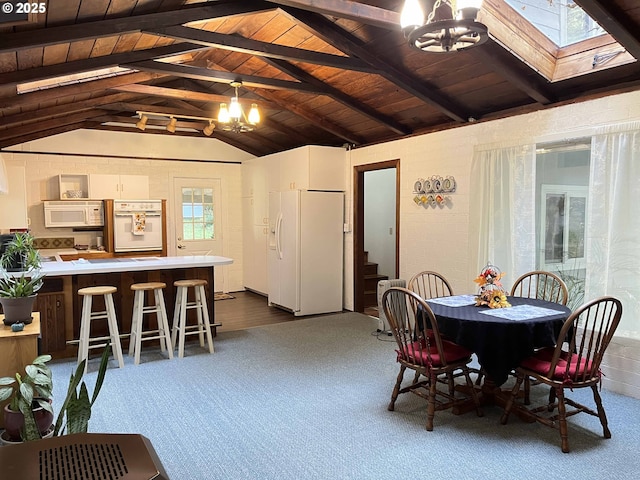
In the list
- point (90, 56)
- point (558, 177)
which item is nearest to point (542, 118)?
point (558, 177)

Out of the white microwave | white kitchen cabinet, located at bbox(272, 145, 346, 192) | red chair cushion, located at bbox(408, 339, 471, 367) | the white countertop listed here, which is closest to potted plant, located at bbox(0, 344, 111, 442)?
red chair cushion, located at bbox(408, 339, 471, 367)

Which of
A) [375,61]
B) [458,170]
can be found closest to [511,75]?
[375,61]

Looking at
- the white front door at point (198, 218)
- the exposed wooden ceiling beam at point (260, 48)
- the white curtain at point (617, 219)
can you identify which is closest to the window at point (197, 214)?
Answer: the white front door at point (198, 218)

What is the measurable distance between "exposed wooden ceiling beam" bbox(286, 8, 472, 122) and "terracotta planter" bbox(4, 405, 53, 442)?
124 inches

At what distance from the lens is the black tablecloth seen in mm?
2840

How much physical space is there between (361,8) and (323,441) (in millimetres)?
2763

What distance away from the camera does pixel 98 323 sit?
457 cm

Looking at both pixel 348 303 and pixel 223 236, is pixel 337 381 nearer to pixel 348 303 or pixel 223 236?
pixel 348 303

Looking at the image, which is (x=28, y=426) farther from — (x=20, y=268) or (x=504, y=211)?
(x=504, y=211)

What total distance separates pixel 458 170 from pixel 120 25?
335cm

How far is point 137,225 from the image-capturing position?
21.7 feet

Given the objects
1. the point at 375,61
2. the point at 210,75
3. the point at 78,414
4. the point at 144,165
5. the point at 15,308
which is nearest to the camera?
the point at 78,414

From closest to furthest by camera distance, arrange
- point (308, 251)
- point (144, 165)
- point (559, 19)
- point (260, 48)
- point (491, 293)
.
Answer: point (491, 293) < point (559, 19) < point (260, 48) < point (308, 251) < point (144, 165)

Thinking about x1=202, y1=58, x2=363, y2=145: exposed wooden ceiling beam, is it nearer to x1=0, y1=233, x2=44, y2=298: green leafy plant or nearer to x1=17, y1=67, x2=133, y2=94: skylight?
x1=17, y1=67, x2=133, y2=94: skylight
